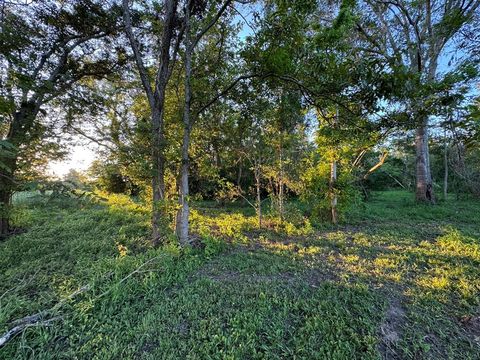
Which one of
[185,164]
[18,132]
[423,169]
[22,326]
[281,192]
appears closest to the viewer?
[22,326]

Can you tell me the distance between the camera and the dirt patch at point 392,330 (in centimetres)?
165

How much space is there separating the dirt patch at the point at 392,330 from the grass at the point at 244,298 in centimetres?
1

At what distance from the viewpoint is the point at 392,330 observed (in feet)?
6.07

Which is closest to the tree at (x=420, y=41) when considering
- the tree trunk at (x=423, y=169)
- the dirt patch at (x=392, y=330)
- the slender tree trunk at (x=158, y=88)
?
the tree trunk at (x=423, y=169)

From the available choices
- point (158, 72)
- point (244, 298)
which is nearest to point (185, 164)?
point (158, 72)

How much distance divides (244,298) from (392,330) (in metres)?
1.40

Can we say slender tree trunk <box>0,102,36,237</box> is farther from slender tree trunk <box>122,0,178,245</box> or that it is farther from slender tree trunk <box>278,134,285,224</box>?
slender tree trunk <box>278,134,285,224</box>

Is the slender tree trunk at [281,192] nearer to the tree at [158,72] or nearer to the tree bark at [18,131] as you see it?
the tree at [158,72]

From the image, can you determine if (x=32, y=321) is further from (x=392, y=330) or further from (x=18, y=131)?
(x=392, y=330)

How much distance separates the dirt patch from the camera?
1647 millimetres

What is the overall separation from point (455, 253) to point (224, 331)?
13.9 ft

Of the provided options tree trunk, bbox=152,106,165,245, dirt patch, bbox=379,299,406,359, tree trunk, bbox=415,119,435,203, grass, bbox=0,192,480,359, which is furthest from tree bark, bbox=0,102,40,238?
tree trunk, bbox=415,119,435,203

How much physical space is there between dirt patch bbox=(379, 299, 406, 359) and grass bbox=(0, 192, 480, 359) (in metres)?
0.01

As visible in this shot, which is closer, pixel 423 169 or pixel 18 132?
pixel 18 132
